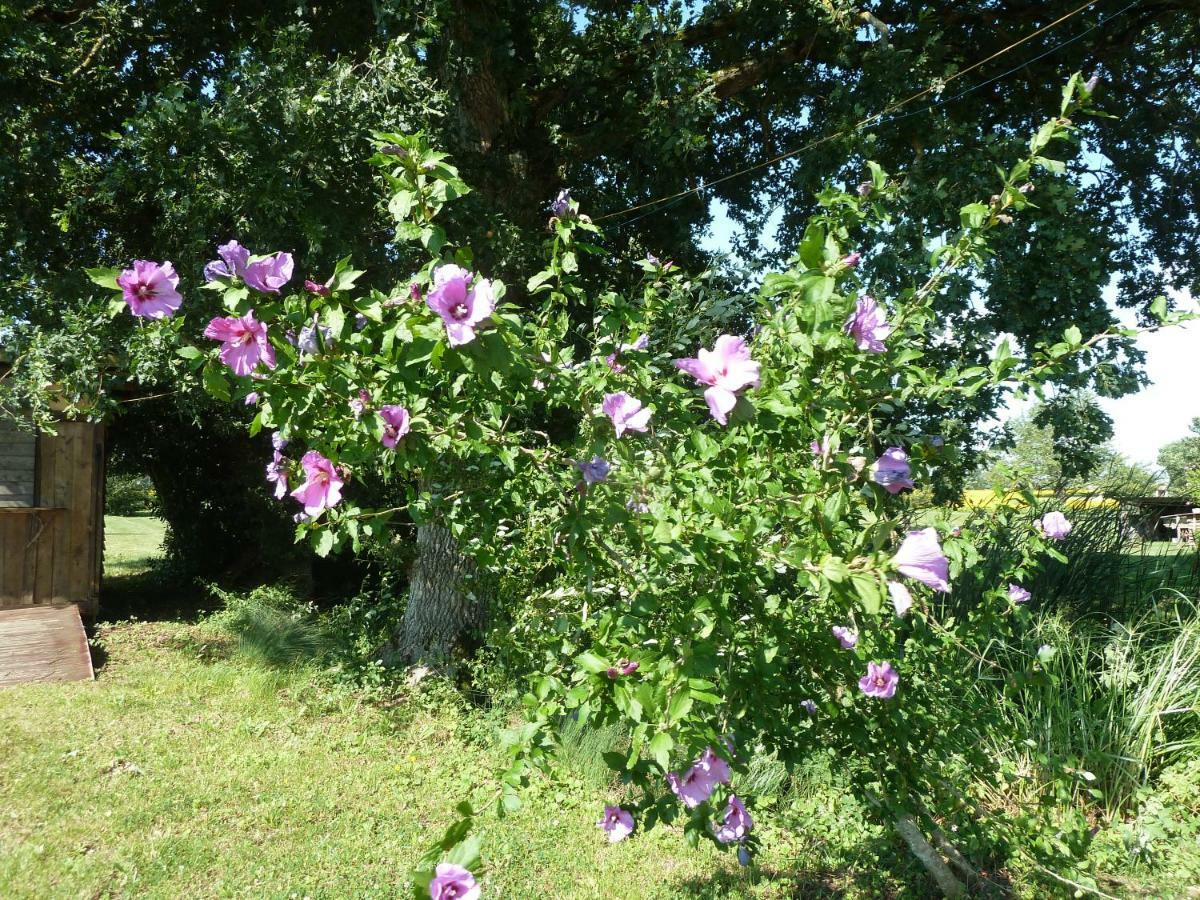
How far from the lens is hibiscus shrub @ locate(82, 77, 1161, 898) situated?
166 cm

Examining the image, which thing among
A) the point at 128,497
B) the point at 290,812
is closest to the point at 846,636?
the point at 290,812

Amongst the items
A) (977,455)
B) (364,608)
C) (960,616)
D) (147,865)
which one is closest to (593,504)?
(147,865)

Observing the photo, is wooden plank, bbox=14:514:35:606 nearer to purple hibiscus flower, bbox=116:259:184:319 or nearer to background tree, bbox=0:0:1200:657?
background tree, bbox=0:0:1200:657

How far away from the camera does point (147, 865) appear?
11.0ft

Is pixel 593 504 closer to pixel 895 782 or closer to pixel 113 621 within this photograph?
pixel 895 782

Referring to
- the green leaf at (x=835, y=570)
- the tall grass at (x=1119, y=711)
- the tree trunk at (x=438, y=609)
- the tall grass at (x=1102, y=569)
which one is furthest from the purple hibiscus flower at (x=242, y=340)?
the tree trunk at (x=438, y=609)

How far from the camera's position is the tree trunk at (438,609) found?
614 cm

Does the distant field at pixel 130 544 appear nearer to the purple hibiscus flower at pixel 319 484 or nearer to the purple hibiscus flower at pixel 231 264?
the purple hibiscus flower at pixel 319 484

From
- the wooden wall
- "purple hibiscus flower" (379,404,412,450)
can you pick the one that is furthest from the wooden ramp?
"purple hibiscus flower" (379,404,412,450)

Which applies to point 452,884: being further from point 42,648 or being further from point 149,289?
point 42,648

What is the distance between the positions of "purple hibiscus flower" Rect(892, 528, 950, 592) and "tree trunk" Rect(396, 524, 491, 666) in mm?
4951

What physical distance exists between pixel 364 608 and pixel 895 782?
564 centimetres

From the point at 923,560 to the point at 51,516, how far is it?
27.3 feet

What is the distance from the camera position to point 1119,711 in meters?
3.97
